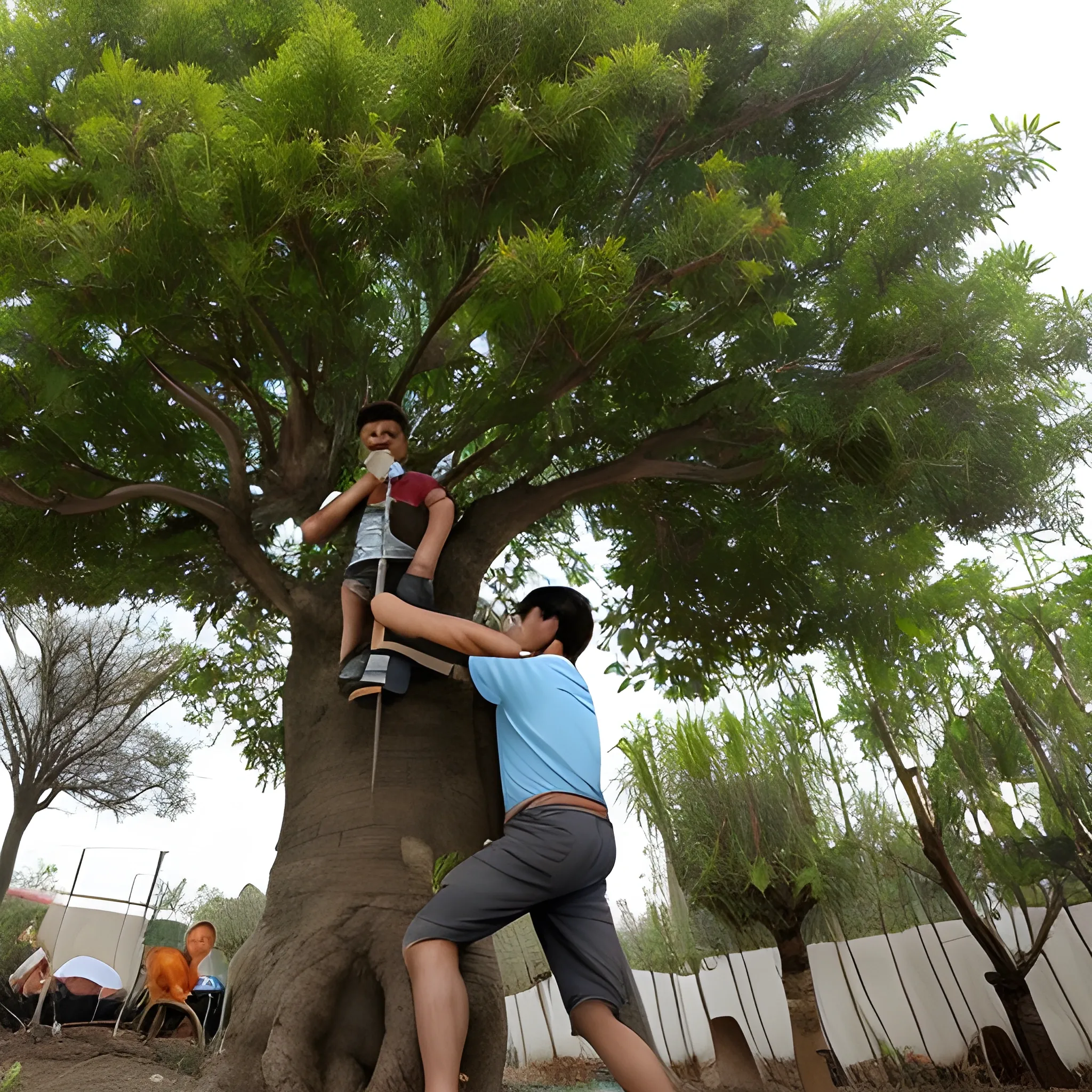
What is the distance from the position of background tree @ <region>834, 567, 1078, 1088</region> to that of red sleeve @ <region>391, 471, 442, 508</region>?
2563 mm

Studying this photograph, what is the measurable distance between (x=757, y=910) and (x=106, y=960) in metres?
3.91

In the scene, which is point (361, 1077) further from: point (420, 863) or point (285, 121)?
point (285, 121)

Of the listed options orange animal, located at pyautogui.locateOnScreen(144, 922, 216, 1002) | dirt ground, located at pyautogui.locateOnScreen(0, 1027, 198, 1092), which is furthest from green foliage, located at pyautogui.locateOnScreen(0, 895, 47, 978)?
dirt ground, located at pyautogui.locateOnScreen(0, 1027, 198, 1092)

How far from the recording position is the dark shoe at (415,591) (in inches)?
94.0

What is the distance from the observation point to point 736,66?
286 centimetres

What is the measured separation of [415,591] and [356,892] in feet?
2.92

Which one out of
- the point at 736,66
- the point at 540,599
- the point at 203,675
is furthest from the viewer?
the point at 203,675

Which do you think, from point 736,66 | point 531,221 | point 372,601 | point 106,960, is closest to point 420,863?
point 372,601

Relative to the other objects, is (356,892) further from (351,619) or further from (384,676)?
(351,619)

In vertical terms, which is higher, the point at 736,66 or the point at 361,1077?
the point at 736,66

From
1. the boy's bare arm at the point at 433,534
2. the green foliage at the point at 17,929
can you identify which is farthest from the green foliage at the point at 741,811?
the green foliage at the point at 17,929

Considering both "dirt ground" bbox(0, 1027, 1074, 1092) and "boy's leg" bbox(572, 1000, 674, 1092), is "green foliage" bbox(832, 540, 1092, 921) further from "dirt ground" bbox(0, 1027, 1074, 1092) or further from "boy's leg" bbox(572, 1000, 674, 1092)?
"boy's leg" bbox(572, 1000, 674, 1092)

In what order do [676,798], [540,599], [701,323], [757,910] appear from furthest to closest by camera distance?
[676,798]
[757,910]
[701,323]
[540,599]

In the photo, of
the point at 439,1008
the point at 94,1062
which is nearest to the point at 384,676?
the point at 439,1008
